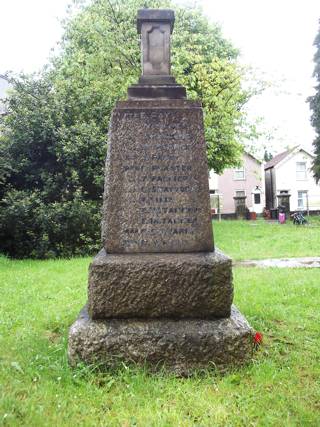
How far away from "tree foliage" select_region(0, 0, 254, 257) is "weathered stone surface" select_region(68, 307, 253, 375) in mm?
8005

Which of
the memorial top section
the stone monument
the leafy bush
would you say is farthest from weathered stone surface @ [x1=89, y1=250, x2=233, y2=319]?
the leafy bush

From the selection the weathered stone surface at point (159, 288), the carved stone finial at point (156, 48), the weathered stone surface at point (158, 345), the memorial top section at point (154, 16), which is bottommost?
the weathered stone surface at point (158, 345)

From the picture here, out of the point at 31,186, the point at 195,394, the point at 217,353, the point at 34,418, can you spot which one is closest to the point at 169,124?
the point at 217,353

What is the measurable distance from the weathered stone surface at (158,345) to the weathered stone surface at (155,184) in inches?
30.5

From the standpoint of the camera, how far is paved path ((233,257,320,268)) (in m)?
9.15

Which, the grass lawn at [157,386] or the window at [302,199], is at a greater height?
the window at [302,199]

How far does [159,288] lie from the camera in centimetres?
371

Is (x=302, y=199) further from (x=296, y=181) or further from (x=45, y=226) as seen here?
(x=45, y=226)

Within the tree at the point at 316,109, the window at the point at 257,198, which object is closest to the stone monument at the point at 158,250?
the tree at the point at 316,109

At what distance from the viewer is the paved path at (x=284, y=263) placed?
915cm

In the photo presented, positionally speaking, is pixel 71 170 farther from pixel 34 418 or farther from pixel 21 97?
pixel 34 418

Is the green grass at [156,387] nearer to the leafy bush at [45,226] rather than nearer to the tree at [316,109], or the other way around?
the leafy bush at [45,226]

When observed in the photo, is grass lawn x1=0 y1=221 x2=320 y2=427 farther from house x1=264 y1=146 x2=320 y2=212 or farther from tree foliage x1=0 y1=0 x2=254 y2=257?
house x1=264 y1=146 x2=320 y2=212

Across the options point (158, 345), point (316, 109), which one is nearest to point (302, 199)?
point (316, 109)
